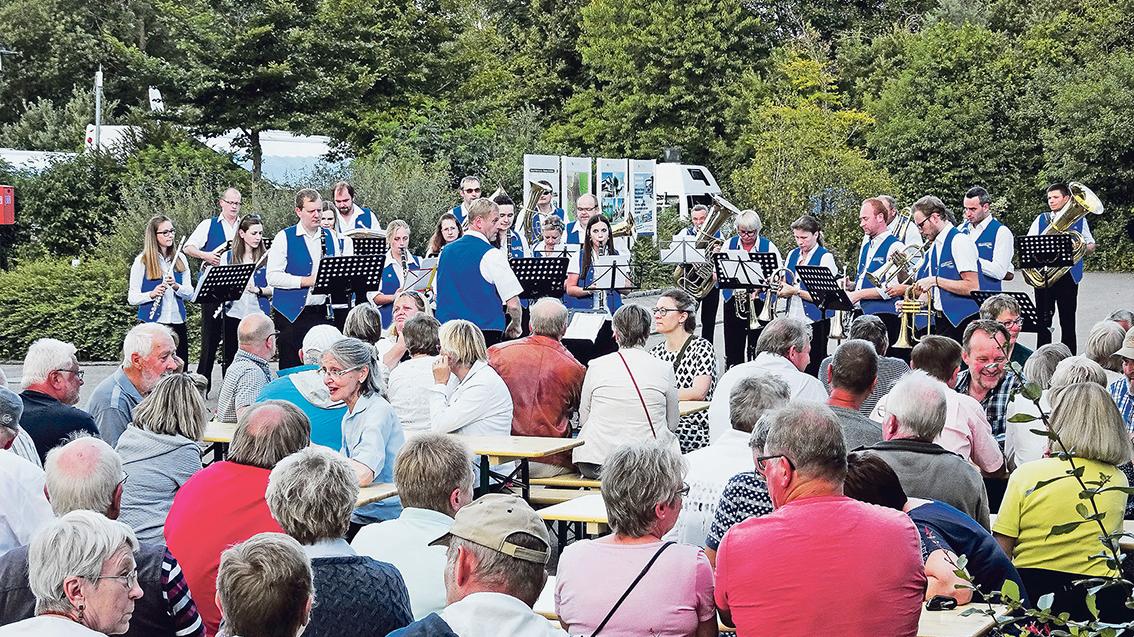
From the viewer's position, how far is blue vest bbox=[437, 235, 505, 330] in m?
10.3

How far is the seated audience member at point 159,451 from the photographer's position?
5.46 meters

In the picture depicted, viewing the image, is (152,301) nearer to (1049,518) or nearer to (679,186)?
(1049,518)

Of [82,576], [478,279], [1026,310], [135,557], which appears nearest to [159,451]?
[135,557]

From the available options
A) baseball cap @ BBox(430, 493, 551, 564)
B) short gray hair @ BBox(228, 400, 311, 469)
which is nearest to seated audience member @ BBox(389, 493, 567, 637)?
baseball cap @ BBox(430, 493, 551, 564)

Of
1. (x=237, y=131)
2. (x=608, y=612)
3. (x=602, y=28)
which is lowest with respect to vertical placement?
(x=608, y=612)

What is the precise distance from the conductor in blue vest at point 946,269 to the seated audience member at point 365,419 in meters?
6.11

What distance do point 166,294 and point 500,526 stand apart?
961 centimetres

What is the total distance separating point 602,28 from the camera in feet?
111

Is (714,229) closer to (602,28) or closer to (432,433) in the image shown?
(432,433)

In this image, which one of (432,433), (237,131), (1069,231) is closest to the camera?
(432,433)

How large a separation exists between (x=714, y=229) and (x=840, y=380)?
8384 mm

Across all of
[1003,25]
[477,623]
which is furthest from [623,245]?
[1003,25]

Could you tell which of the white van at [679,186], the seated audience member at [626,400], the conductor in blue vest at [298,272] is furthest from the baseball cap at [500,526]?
the white van at [679,186]

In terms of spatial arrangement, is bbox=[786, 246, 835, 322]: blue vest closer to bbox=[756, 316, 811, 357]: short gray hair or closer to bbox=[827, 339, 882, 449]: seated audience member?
bbox=[756, 316, 811, 357]: short gray hair
